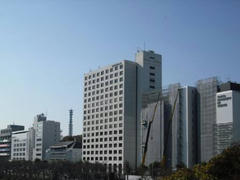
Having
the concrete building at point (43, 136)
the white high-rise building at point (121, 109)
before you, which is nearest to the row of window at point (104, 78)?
the white high-rise building at point (121, 109)

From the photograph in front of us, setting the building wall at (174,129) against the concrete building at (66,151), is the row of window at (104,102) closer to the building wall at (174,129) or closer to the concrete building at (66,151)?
the concrete building at (66,151)

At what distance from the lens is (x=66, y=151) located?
166m

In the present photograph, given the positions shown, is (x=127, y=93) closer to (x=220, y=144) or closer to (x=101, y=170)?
(x=101, y=170)

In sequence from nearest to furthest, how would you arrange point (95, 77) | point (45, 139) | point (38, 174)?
point (38, 174) < point (95, 77) < point (45, 139)

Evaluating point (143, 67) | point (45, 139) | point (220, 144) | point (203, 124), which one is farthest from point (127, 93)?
point (45, 139)

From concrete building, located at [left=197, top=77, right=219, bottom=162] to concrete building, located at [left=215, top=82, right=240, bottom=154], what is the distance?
241cm

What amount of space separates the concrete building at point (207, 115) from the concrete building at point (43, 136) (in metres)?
93.2

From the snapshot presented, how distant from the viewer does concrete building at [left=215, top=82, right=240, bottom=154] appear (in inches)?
3856

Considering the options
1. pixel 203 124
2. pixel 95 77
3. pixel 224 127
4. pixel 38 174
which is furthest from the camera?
pixel 95 77

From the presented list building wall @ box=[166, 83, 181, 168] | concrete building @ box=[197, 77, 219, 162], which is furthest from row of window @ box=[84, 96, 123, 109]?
concrete building @ box=[197, 77, 219, 162]

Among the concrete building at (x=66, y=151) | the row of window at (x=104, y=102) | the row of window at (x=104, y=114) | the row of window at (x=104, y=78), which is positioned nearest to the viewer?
the row of window at (x=104, y=114)

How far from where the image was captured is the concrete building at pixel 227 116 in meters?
97.9

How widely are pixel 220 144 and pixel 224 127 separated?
178 inches

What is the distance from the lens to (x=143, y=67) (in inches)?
5463
